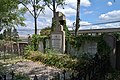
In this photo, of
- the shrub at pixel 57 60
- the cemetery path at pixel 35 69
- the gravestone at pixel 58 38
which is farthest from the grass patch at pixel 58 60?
the gravestone at pixel 58 38

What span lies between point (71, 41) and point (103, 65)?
4.70m

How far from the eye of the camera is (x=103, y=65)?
10.3 meters

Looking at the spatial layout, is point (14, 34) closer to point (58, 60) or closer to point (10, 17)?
point (10, 17)

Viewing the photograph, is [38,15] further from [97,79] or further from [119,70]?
[97,79]

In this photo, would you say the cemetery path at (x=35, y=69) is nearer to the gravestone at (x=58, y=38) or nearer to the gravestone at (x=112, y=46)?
the gravestone at (x=58, y=38)

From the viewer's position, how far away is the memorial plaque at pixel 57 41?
49.8ft

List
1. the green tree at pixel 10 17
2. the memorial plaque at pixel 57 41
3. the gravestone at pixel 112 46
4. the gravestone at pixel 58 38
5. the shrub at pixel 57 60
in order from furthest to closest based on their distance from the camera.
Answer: the green tree at pixel 10 17 → the memorial plaque at pixel 57 41 → the gravestone at pixel 58 38 → the shrub at pixel 57 60 → the gravestone at pixel 112 46

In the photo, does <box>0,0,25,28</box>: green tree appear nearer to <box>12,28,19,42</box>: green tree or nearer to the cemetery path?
<box>12,28,19,42</box>: green tree

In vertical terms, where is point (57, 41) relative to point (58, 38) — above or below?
below

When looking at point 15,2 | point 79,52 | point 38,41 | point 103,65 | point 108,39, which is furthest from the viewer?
point 15,2

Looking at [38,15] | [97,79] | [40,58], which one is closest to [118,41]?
[97,79]

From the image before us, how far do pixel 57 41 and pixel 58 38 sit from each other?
0.23 m

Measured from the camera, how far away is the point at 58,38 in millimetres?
15297

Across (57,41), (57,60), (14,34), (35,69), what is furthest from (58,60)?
(14,34)
